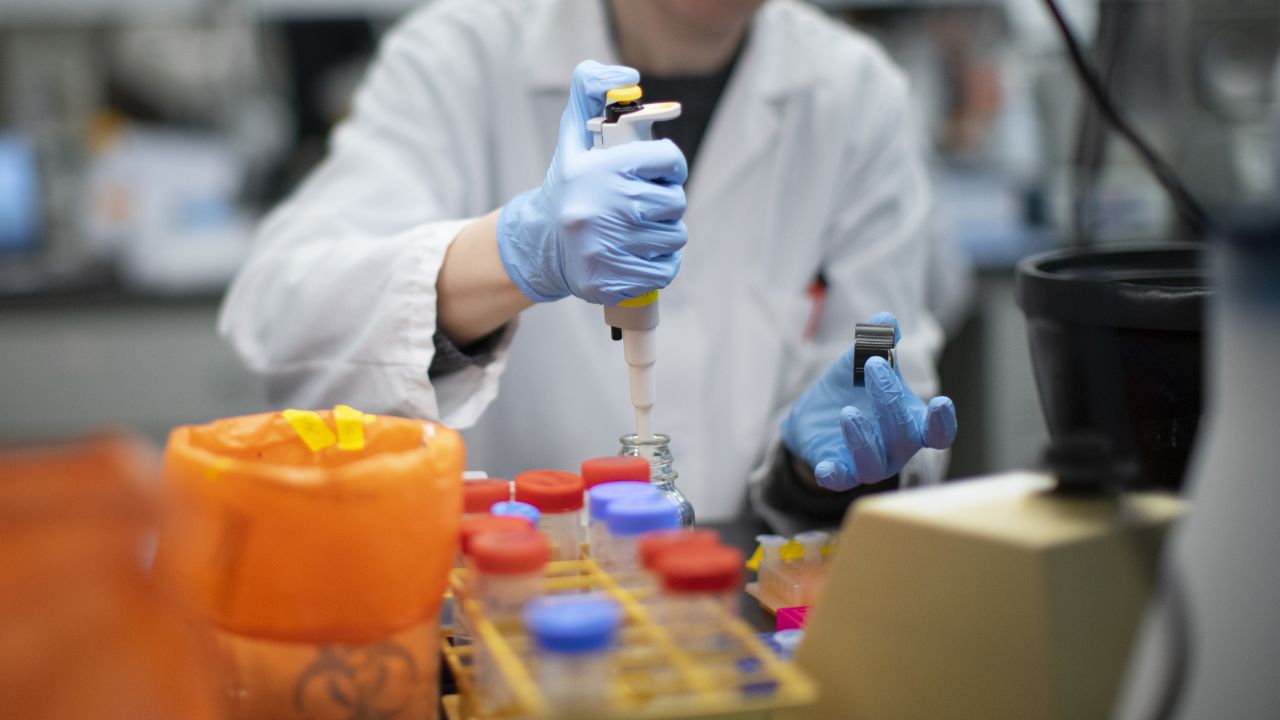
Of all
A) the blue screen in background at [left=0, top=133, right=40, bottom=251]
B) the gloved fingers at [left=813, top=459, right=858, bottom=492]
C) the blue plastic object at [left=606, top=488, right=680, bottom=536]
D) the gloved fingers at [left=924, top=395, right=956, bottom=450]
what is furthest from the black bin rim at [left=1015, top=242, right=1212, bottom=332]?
the blue screen in background at [left=0, top=133, right=40, bottom=251]

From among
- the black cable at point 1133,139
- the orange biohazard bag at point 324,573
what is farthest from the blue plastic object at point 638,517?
the black cable at point 1133,139

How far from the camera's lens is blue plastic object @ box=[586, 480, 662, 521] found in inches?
29.9

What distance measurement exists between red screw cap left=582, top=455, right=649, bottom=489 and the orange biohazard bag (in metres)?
0.17

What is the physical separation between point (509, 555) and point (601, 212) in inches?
15.7

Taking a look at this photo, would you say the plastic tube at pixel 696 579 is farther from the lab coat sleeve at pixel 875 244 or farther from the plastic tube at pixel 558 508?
the lab coat sleeve at pixel 875 244

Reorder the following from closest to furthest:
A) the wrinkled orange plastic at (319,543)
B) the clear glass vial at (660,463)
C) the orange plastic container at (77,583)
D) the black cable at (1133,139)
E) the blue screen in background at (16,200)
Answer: the orange plastic container at (77,583)
the wrinkled orange plastic at (319,543)
the clear glass vial at (660,463)
the black cable at (1133,139)
the blue screen in background at (16,200)

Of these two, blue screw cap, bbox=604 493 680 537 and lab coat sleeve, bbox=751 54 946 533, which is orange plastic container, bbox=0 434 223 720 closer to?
blue screw cap, bbox=604 493 680 537

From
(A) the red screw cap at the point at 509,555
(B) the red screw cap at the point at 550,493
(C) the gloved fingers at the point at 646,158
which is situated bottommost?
(B) the red screw cap at the point at 550,493

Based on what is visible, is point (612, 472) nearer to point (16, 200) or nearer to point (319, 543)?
point (319, 543)

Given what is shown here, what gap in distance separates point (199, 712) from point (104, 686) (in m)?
0.05

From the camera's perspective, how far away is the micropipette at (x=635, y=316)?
3.23 feet

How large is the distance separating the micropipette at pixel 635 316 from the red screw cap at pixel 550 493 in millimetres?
164

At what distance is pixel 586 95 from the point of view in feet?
3.42

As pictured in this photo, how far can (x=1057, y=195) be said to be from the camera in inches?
113
